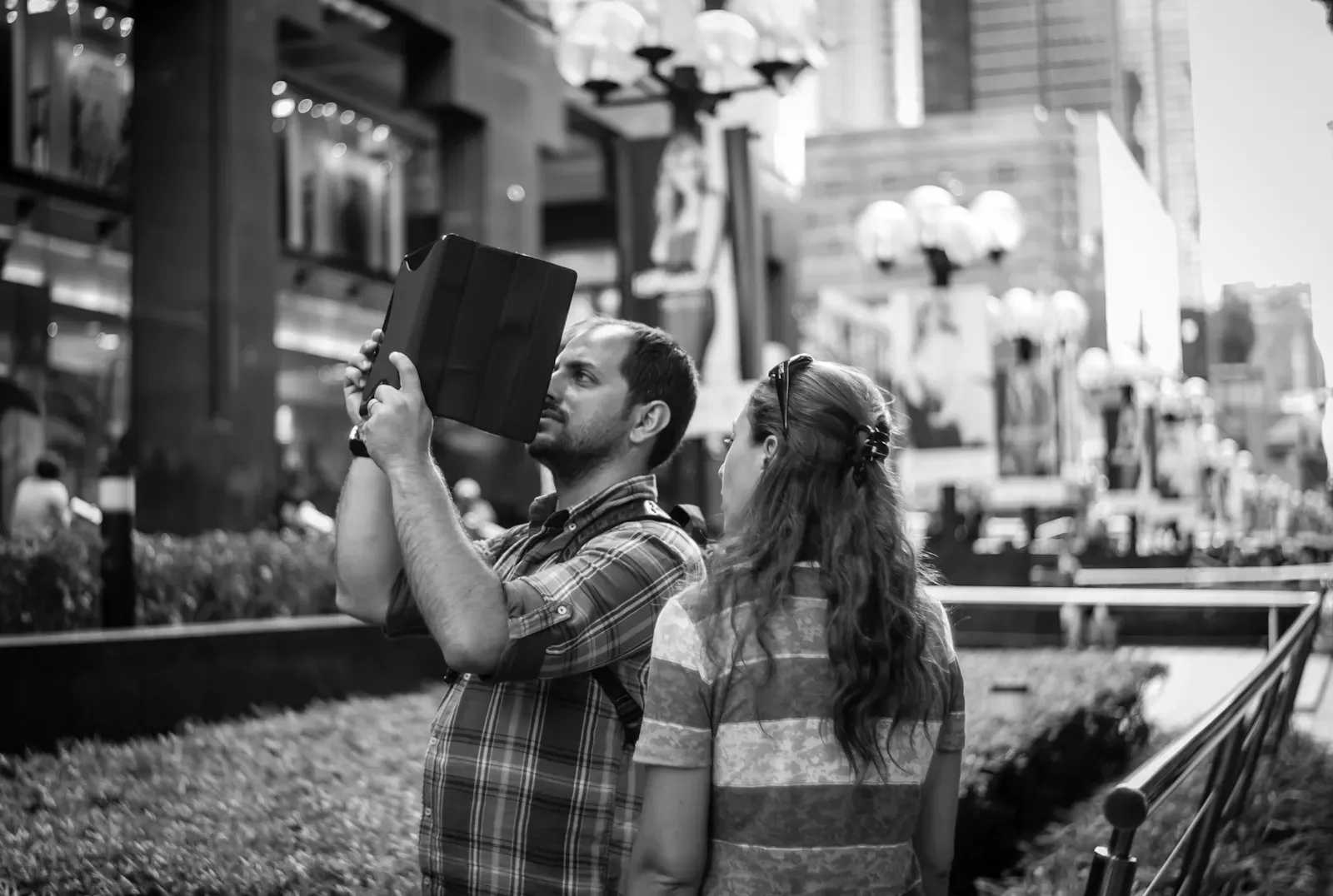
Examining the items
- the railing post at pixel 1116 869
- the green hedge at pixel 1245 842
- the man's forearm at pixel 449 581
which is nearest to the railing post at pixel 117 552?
the green hedge at pixel 1245 842

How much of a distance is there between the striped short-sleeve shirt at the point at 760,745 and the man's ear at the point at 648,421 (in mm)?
639

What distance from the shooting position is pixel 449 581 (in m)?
2.50

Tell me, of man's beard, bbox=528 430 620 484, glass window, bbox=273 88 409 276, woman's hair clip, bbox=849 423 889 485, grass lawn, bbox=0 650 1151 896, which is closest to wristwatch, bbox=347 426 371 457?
man's beard, bbox=528 430 620 484

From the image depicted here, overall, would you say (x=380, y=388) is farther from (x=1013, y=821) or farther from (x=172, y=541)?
(x=172, y=541)

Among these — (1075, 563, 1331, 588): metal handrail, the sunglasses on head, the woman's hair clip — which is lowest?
(1075, 563, 1331, 588): metal handrail

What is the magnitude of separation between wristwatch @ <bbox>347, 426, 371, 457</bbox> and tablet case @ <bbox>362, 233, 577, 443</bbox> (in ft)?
0.15

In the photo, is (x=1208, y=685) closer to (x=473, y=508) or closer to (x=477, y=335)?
(x=473, y=508)

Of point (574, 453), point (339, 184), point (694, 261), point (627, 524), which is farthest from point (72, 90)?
point (627, 524)

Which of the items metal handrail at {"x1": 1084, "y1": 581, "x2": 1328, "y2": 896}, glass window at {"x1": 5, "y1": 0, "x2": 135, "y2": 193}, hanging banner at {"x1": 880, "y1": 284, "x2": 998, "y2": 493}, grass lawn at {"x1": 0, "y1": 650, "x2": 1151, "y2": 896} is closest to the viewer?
metal handrail at {"x1": 1084, "y1": 581, "x2": 1328, "y2": 896}

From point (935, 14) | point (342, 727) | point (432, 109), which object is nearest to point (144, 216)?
point (432, 109)

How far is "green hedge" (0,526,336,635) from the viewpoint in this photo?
316 inches

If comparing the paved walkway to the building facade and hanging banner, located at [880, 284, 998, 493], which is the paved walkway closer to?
hanging banner, located at [880, 284, 998, 493]

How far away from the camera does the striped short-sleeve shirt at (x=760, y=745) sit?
236cm

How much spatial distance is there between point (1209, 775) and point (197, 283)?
542 inches
